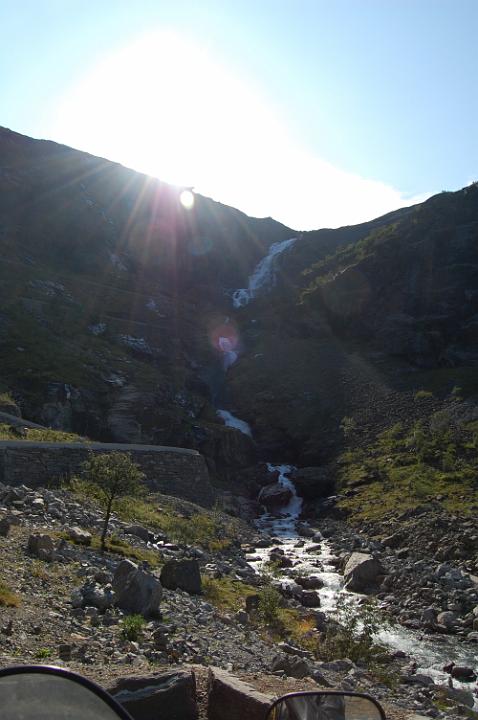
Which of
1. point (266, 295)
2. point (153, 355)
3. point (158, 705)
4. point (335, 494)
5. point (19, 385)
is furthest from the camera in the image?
point (266, 295)

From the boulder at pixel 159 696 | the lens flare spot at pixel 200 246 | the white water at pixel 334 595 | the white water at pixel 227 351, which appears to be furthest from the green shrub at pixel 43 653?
the lens flare spot at pixel 200 246

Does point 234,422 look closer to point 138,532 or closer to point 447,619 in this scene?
point 138,532

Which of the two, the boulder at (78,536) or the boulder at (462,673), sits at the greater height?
the boulder at (78,536)

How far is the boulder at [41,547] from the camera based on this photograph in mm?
14781

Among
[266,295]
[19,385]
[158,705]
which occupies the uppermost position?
[266,295]

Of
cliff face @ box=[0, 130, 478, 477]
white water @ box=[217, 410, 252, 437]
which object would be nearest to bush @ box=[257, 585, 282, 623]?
cliff face @ box=[0, 130, 478, 477]

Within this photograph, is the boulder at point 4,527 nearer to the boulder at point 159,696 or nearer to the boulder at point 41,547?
the boulder at point 41,547

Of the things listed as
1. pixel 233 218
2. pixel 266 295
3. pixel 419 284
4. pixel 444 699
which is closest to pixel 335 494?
pixel 444 699

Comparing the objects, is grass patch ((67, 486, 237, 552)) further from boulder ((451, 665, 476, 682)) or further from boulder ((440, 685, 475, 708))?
boulder ((440, 685, 475, 708))

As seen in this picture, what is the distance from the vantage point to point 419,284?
8569 cm

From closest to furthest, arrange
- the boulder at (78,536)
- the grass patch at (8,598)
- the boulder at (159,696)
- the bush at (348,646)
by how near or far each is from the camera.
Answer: the boulder at (159,696), the grass patch at (8,598), the bush at (348,646), the boulder at (78,536)

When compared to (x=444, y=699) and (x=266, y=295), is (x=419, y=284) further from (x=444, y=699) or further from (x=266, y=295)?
(x=444, y=699)

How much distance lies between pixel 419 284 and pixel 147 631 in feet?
266

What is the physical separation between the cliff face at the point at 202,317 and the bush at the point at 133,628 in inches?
1579
